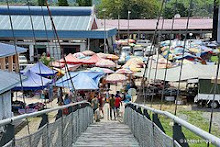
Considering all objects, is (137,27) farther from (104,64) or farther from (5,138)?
(5,138)

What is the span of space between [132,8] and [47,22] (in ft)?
133

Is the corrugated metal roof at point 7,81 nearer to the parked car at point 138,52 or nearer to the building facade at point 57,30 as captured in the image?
the building facade at point 57,30

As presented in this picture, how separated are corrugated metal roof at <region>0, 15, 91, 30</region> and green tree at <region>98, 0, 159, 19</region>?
35208 millimetres

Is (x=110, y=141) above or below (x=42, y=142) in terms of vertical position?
below

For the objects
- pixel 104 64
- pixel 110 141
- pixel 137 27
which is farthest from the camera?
pixel 137 27

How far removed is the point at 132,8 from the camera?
81750mm

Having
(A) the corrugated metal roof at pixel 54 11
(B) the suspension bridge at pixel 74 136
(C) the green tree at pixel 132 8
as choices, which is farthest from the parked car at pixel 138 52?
(C) the green tree at pixel 132 8

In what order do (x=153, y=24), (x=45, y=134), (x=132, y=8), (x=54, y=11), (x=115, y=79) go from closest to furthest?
(x=45, y=134) < (x=115, y=79) < (x=54, y=11) < (x=153, y=24) < (x=132, y=8)

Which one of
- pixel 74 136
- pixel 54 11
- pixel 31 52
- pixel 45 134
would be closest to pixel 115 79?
pixel 74 136

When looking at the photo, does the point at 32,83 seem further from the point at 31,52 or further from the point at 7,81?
the point at 31,52

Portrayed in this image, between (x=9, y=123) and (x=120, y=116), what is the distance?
14.8m

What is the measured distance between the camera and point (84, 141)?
8.50 meters

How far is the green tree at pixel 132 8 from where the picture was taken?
3182 inches

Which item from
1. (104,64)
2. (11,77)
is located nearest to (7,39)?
(104,64)
